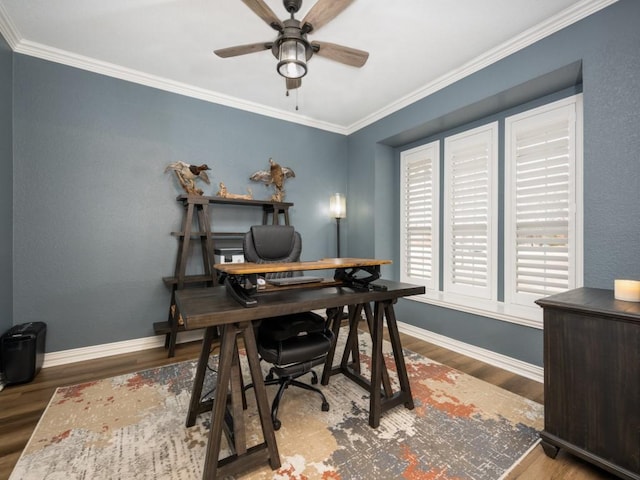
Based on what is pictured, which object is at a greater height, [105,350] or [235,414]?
[235,414]

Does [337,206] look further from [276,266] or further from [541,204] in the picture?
[276,266]

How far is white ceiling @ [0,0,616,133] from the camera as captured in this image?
2.06 m

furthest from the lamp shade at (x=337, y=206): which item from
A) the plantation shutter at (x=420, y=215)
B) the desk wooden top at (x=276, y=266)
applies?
the desk wooden top at (x=276, y=266)

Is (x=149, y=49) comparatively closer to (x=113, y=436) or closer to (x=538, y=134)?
(x=113, y=436)

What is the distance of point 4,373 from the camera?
86.7 inches

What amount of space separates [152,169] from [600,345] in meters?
3.79

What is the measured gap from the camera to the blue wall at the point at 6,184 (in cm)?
229

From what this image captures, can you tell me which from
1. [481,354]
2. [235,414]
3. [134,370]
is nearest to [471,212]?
[481,354]

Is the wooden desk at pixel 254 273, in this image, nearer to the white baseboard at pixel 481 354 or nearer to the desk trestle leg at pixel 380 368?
the desk trestle leg at pixel 380 368

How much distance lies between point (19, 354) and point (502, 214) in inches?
174

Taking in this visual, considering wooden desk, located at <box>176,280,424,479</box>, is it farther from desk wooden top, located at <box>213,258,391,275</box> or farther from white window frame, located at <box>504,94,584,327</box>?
white window frame, located at <box>504,94,584,327</box>

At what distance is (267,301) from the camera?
146cm

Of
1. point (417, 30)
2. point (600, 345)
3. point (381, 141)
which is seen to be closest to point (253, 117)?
point (381, 141)

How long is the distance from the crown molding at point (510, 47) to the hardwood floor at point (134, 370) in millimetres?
2787
